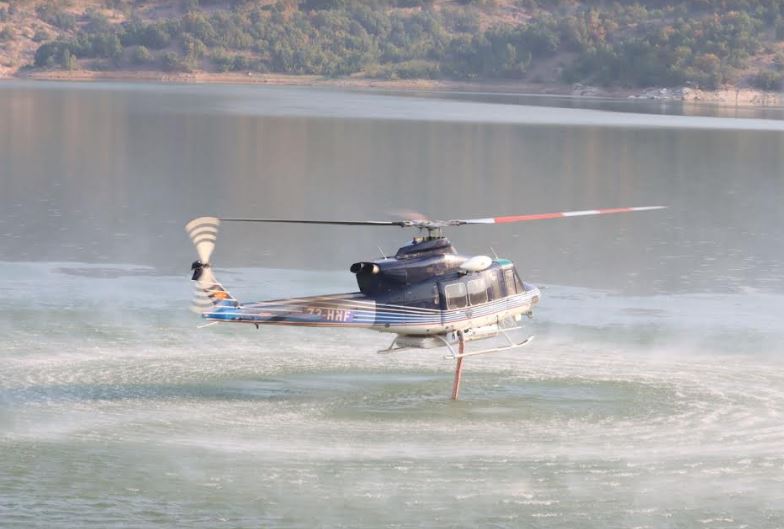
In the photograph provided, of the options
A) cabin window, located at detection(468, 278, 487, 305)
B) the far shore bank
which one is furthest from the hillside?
cabin window, located at detection(468, 278, 487, 305)

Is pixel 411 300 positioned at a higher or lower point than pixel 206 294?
lower

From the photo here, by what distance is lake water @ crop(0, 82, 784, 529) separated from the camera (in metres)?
16.8

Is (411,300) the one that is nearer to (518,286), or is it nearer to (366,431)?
(366,431)

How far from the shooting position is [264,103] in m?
105

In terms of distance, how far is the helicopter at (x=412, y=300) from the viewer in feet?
63.4

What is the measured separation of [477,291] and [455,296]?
0.43 m

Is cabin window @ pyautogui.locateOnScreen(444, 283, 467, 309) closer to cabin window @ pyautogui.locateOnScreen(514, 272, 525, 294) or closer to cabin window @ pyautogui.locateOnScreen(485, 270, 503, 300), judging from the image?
cabin window @ pyautogui.locateOnScreen(485, 270, 503, 300)

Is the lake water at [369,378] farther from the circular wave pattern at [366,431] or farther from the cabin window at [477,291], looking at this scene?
the cabin window at [477,291]

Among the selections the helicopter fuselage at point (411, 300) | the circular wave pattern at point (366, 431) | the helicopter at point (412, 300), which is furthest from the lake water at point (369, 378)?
the helicopter fuselage at point (411, 300)

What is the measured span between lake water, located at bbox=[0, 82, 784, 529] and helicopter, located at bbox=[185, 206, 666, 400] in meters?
1.04

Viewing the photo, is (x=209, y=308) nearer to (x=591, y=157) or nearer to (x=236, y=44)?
(x=591, y=157)

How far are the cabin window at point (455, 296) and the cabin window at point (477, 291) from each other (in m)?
0.13

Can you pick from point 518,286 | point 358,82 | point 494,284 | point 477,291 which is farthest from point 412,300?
point 358,82

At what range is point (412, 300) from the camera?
20234mm
